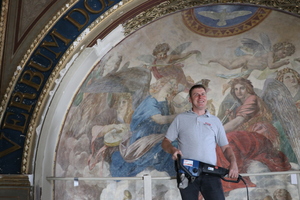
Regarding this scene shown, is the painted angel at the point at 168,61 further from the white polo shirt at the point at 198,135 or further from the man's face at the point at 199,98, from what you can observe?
the white polo shirt at the point at 198,135

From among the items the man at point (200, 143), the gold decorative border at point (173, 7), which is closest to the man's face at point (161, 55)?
the gold decorative border at point (173, 7)

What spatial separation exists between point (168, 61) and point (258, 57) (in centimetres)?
139

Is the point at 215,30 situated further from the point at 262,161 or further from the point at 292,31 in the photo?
the point at 262,161

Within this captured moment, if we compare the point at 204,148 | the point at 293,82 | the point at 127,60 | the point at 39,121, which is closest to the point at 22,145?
the point at 39,121

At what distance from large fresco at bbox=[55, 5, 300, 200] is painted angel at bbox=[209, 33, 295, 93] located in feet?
0.05

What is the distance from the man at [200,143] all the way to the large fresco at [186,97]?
182 cm

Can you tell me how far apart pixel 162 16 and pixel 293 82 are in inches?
88.8

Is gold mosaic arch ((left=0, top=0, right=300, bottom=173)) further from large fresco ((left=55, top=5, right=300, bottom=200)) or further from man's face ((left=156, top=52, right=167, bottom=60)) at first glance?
man's face ((left=156, top=52, right=167, bottom=60))

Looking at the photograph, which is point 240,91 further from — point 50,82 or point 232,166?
point 50,82

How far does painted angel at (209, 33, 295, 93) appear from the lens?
22.1 feet

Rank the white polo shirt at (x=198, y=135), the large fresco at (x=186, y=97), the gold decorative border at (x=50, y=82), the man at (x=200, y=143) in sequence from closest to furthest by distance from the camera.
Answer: the man at (x=200, y=143) → the white polo shirt at (x=198, y=135) → the gold decorative border at (x=50, y=82) → the large fresco at (x=186, y=97)

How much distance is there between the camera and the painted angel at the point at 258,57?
22.1ft

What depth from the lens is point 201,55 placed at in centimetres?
695

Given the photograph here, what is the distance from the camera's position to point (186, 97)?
7129 millimetres
